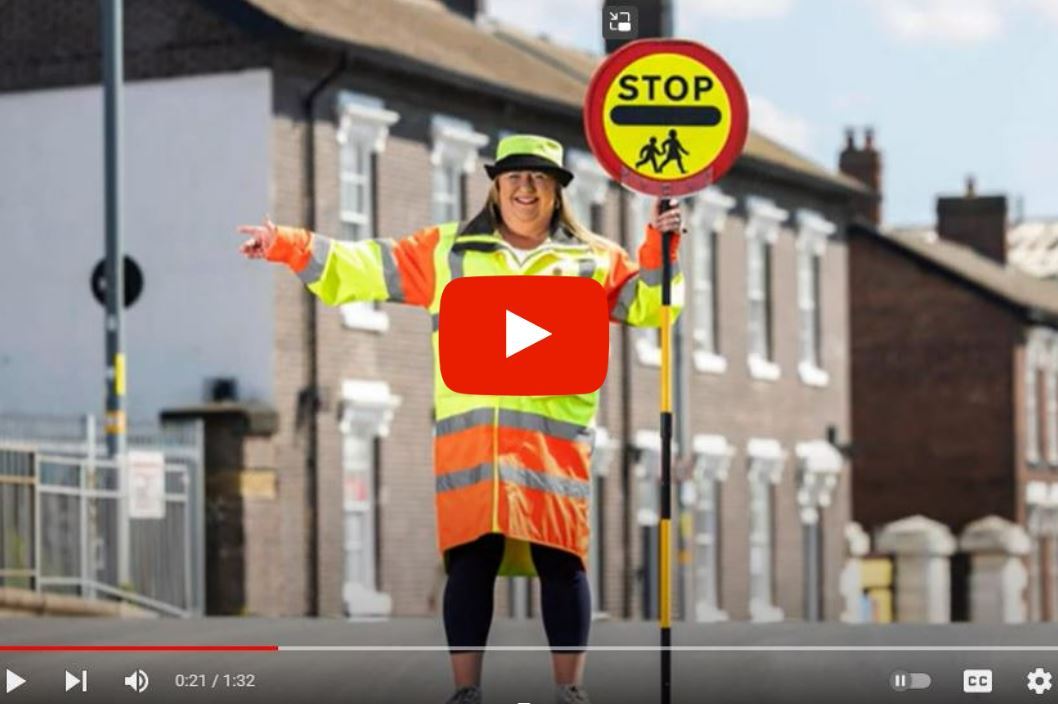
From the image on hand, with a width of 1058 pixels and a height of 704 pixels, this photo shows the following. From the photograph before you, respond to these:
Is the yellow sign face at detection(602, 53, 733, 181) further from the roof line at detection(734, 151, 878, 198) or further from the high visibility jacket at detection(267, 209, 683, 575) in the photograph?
the roof line at detection(734, 151, 878, 198)

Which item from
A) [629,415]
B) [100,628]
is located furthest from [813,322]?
[100,628]

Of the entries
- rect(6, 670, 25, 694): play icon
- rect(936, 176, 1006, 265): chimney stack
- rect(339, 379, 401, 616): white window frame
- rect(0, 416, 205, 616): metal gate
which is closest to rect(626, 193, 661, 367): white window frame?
rect(936, 176, 1006, 265): chimney stack

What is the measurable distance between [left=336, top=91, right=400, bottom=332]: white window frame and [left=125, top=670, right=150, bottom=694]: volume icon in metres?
13.0

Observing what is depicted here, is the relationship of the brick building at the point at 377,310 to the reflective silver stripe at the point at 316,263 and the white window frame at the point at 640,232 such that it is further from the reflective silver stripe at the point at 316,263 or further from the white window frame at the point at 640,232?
the reflective silver stripe at the point at 316,263

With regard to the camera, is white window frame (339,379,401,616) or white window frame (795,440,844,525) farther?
white window frame (339,379,401,616)

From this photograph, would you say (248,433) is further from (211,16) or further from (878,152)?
(878,152)

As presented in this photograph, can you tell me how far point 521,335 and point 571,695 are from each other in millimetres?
812

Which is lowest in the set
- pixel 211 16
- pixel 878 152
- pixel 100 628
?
pixel 100 628

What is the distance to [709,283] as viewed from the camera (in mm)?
12547

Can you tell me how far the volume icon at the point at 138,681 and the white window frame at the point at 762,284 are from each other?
11.4 ft

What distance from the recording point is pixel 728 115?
658cm

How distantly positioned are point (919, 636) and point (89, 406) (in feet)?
58.1

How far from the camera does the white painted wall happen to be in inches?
779
